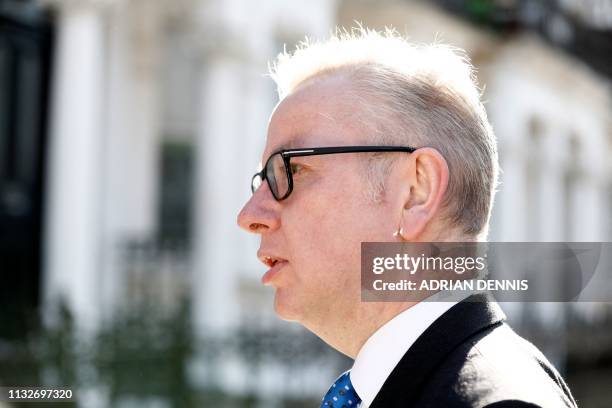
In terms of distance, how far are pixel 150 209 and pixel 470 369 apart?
41.8 feet

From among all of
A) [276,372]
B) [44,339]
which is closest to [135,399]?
[44,339]

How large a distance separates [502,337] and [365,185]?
1.22ft

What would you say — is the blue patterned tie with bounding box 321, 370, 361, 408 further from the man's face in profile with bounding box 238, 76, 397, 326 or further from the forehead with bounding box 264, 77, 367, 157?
the forehead with bounding box 264, 77, 367, 157

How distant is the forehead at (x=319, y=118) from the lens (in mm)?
1949

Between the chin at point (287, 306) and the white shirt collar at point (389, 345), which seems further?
the chin at point (287, 306)

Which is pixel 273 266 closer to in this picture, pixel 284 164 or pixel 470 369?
pixel 284 164

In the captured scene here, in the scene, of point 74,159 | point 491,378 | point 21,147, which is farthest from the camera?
point 21,147

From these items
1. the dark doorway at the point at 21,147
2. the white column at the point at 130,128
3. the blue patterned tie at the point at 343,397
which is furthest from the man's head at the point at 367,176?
the white column at the point at 130,128

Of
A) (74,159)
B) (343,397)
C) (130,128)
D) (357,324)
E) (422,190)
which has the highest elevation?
(130,128)

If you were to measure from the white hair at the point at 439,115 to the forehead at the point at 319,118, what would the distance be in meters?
0.03

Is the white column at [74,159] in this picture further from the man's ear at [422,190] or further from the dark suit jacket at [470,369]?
the dark suit jacket at [470,369]

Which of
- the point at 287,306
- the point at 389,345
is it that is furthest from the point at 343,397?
the point at 287,306

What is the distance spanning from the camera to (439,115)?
1.91m

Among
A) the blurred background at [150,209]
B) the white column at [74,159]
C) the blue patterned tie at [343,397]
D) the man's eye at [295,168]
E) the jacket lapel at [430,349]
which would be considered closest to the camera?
the jacket lapel at [430,349]
